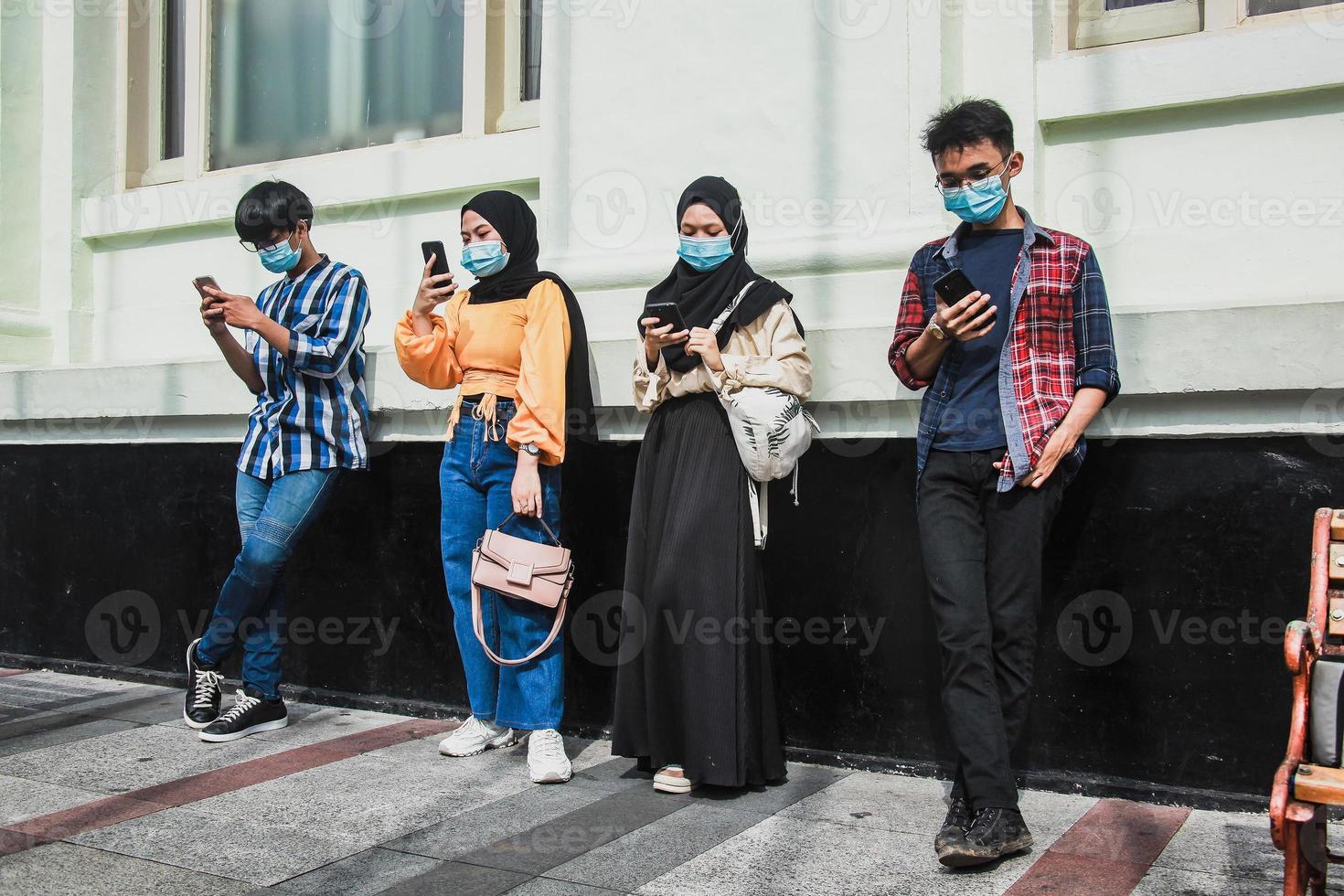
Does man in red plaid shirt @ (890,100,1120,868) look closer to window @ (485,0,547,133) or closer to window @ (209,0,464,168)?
window @ (485,0,547,133)

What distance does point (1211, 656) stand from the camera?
373cm

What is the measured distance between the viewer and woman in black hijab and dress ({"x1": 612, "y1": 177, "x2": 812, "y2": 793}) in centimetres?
384

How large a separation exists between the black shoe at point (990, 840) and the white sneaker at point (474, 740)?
6.04 ft

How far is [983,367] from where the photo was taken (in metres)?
3.52

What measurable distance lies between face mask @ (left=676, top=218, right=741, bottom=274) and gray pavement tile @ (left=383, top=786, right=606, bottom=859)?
1686 millimetres

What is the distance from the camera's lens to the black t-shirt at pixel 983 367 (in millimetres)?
3477

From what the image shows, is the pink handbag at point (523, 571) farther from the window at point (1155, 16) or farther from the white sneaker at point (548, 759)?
the window at point (1155, 16)

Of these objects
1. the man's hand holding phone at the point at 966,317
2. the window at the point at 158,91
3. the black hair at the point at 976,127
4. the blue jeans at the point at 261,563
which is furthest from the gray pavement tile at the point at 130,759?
the window at the point at 158,91

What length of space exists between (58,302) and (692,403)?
14.3ft

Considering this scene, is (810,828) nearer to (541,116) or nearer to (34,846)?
(34,846)

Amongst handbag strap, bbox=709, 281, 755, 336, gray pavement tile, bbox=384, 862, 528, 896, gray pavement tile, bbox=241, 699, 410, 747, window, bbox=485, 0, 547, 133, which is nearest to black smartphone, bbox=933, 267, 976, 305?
handbag strap, bbox=709, 281, 755, 336

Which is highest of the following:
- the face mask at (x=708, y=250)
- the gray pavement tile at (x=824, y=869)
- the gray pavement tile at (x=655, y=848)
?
the face mask at (x=708, y=250)

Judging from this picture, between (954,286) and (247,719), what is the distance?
309cm

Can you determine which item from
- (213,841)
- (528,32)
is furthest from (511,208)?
(213,841)
